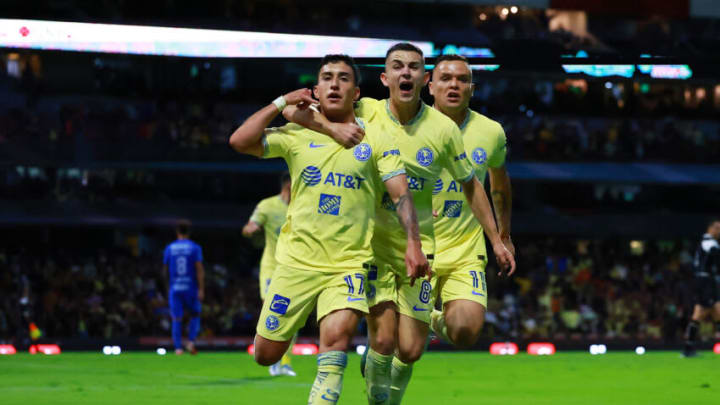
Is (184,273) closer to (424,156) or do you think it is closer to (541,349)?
(541,349)

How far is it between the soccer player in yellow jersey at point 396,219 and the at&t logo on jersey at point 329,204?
0.68 meters

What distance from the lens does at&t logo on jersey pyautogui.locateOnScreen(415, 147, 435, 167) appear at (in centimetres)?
932

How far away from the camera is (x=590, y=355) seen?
23.7 meters

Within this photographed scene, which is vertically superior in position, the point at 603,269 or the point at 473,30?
the point at 473,30

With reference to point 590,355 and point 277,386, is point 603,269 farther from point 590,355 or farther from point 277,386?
point 277,386

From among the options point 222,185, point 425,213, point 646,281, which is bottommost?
point 646,281

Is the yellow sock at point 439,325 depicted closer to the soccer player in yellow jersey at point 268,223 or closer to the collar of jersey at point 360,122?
the collar of jersey at point 360,122

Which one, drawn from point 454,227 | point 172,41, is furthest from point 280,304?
point 172,41

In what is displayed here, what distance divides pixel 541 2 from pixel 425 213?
30.9 m

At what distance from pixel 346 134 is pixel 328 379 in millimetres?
1707

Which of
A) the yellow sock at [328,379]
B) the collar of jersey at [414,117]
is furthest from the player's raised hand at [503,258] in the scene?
the yellow sock at [328,379]

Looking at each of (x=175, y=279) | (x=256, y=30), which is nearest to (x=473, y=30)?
(x=256, y=30)

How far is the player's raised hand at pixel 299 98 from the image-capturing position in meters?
8.42

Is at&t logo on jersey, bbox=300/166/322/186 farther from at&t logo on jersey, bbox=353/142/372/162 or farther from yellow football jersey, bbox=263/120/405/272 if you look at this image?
at&t logo on jersey, bbox=353/142/372/162
